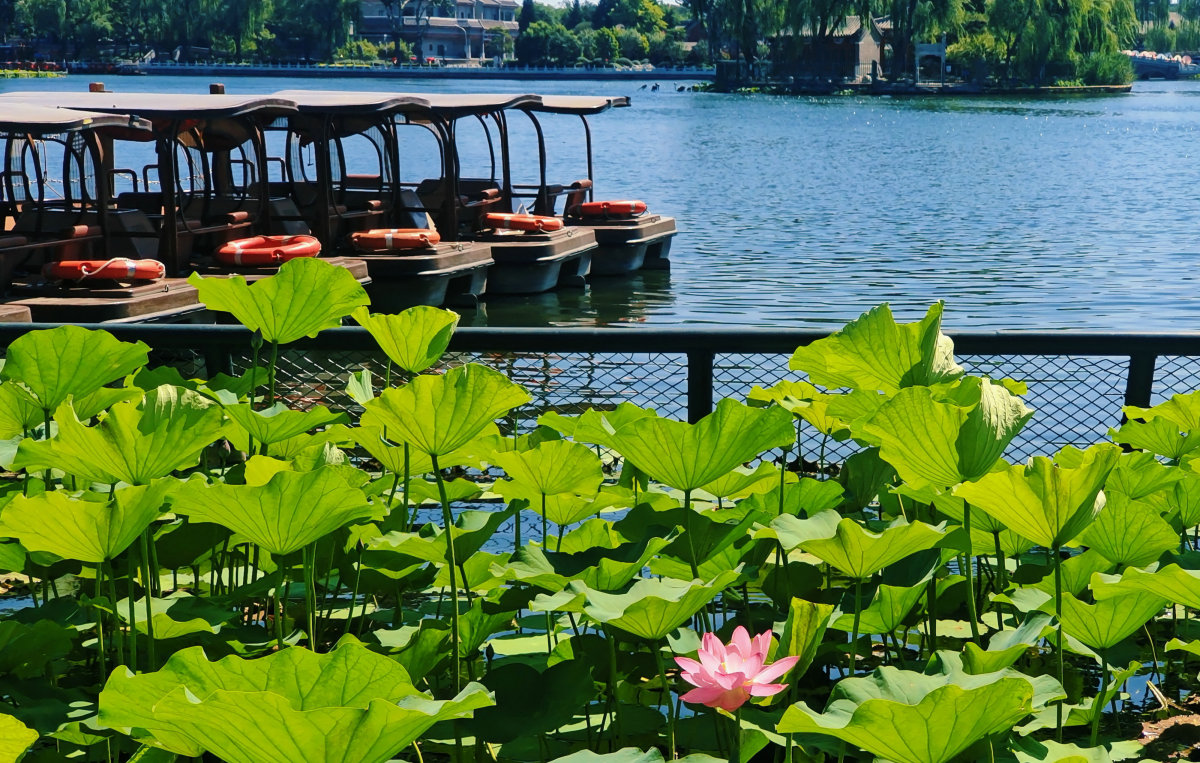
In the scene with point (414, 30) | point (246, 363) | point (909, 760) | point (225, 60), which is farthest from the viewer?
point (414, 30)

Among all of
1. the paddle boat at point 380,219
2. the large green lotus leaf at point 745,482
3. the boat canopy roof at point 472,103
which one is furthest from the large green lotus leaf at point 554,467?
the boat canopy roof at point 472,103

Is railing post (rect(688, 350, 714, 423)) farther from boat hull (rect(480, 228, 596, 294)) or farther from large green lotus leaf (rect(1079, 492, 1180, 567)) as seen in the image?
boat hull (rect(480, 228, 596, 294))

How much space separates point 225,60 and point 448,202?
118 metres

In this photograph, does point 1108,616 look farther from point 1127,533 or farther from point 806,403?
point 806,403

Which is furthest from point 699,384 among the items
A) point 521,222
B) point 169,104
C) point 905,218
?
point 905,218

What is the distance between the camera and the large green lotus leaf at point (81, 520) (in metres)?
1.79

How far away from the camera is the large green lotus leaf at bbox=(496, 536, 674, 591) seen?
186 cm

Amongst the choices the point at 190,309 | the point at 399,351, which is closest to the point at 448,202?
the point at 190,309

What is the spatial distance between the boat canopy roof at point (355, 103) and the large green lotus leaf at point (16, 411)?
467 inches

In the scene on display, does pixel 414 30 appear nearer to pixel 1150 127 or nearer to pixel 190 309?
pixel 1150 127

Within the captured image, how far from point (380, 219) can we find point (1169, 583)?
14940 millimetres

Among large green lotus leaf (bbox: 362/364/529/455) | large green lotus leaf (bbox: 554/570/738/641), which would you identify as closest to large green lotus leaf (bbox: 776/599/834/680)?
large green lotus leaf (bbox: 554/570/738/641)

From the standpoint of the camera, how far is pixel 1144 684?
2566 millimetres

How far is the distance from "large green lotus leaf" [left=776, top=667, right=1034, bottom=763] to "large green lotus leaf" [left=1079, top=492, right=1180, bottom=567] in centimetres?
66
